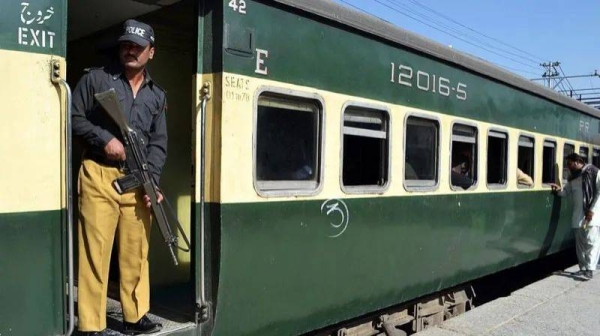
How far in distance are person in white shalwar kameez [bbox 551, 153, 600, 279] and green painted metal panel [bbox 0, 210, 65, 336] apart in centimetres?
719

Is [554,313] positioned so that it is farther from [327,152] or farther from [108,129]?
[108,129]

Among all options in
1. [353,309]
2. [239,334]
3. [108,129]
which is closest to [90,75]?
[108,129]

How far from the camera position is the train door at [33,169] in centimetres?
276

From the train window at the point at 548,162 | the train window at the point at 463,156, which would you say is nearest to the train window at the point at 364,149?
the train window at the point at 463,156

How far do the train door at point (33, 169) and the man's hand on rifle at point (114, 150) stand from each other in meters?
0.26

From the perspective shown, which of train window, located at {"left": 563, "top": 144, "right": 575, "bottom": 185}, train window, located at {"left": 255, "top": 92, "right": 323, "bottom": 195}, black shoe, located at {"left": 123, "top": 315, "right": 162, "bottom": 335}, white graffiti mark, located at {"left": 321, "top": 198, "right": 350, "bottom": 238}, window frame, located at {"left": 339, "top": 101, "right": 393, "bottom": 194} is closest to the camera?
black shoe, located at {"left": 123, "top": 315, "right": 162, "bottom": 335}

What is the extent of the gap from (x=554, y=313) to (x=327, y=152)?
3432mm

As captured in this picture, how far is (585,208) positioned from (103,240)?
7077mm

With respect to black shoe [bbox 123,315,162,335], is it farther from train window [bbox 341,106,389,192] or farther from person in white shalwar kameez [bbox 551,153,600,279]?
person in white shalwar kameez [bbox 551,153,600,279]

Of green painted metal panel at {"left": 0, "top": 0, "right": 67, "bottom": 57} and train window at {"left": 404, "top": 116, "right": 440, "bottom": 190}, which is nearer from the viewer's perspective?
green painted metal panel at {"left": 0, "top": 0, "right": 67, "bottom": 57}

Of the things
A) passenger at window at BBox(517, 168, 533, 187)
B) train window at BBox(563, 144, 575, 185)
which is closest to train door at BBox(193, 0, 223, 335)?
passenger at window at BBox(517, 168, 533, 187)

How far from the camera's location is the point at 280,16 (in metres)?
3.82

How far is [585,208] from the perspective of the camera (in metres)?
8.19

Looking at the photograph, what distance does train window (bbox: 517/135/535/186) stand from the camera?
7.26 meters
